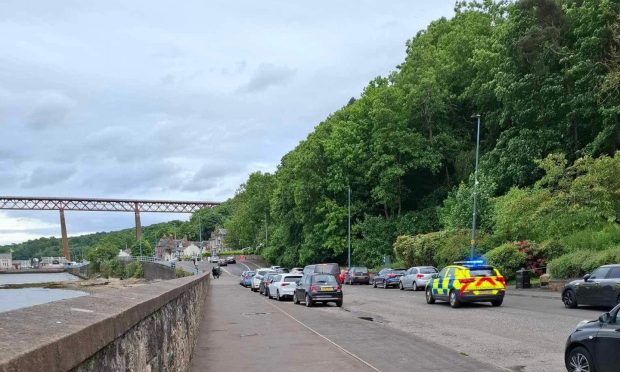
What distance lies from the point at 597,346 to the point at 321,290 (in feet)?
62.2

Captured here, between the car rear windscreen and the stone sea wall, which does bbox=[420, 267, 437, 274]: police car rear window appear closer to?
the car rear windscreen

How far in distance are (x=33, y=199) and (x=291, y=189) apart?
288 ft

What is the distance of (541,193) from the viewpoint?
104 feet

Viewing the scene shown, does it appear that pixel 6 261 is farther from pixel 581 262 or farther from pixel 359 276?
pixel 581 262

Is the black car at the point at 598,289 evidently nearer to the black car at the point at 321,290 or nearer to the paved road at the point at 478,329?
the paved road at the point at 478,329

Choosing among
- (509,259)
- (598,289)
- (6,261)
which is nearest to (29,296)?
(509,259)

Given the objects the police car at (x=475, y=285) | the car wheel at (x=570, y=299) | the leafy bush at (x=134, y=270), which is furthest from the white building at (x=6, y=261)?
the car wheel at (x=570, y=299)

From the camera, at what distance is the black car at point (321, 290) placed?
26.2 metres

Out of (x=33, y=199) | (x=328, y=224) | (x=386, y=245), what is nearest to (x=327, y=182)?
(x=328, y=224)

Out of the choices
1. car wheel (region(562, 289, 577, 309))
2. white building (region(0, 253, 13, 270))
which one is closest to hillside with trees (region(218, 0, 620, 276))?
car wheel (region(562, 289, 577, 309))

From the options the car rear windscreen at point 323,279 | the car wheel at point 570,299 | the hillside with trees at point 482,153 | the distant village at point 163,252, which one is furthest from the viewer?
the distant village at point 163,252

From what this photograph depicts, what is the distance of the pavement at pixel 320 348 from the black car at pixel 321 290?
24.2 feet

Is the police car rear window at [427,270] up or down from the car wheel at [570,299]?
down

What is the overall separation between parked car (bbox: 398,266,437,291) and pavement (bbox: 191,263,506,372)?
58.5 ft
